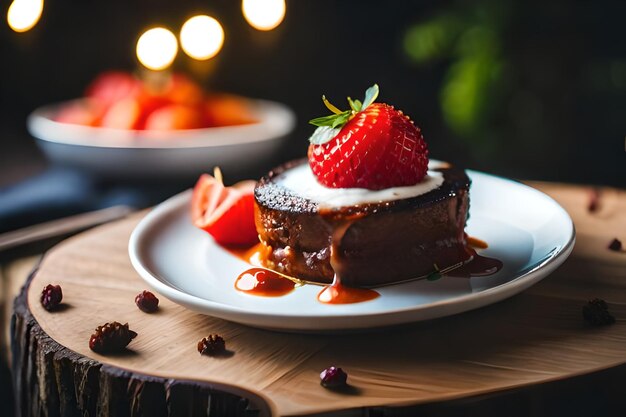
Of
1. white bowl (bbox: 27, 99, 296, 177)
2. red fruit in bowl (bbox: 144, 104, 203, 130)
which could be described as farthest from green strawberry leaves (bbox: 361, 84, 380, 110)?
red fruit in bowl (bbox: 144, 104, 203, 130)

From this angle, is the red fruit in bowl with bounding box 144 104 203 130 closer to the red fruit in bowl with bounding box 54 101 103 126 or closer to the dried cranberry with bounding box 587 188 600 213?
the red fruit in bowl with bounding box 54 101 103 126

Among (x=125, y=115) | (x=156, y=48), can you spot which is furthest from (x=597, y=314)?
(x=156, y=48)

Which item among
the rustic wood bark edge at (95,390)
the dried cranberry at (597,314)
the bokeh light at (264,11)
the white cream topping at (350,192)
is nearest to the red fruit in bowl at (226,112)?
the bokeh light at (264,11)

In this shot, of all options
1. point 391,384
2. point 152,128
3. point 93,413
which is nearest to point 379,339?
point 391,384

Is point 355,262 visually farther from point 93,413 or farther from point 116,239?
point 116,239

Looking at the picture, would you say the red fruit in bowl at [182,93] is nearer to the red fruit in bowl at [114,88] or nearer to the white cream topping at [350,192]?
the red fruit in bowl at [114,88]

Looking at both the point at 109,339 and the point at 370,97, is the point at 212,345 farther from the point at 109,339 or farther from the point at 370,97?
the point at 370,97
